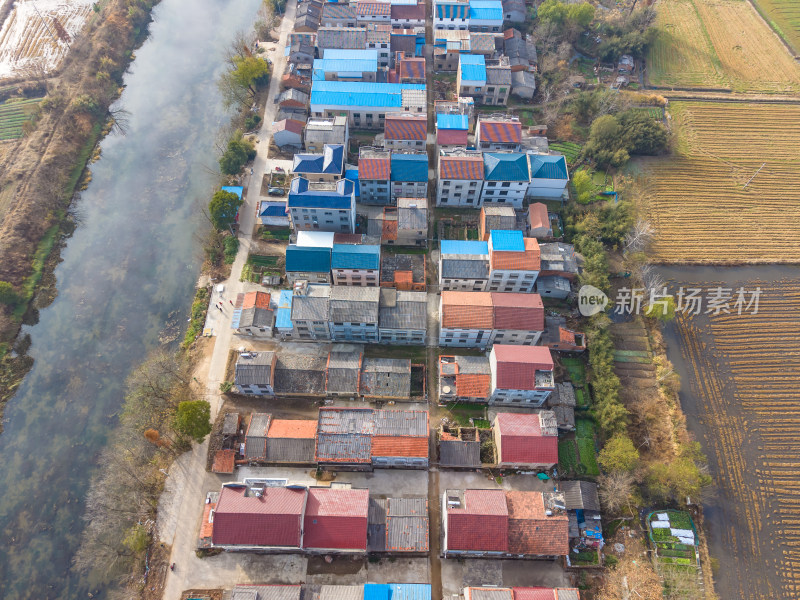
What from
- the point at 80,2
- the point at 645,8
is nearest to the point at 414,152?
the point at 645,8

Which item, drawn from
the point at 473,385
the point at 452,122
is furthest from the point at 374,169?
the point at 473,385

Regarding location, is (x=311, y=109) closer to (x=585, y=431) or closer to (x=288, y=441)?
(x=288, y=441)

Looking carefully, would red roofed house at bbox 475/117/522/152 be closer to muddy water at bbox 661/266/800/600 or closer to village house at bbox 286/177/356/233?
village house at bbox 286/177/356/233

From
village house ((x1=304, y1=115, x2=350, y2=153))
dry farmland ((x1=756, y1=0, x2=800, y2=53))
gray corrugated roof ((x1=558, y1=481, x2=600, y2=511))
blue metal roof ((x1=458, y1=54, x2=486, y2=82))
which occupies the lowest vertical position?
gray corrugated roof ((x1=558, y1=481, x2=600, y2=511))

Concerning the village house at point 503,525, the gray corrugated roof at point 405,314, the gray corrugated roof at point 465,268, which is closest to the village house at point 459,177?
the gray corrugated roof at point 465,268

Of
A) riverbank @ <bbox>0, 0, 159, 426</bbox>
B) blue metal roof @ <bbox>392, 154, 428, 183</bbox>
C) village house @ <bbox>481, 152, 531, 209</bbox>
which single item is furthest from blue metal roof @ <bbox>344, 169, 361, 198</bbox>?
riverbank @ <bbox>0, 0, 159, 426</bbox>

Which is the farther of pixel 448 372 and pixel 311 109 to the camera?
pixel 311 109

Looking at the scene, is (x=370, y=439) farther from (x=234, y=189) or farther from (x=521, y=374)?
(x=234, y=189)
